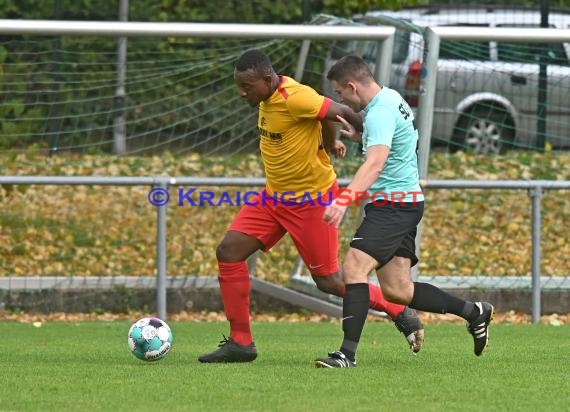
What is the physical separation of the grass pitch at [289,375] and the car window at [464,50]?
9.62ft

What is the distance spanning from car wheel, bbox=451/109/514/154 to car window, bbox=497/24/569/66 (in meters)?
0.55

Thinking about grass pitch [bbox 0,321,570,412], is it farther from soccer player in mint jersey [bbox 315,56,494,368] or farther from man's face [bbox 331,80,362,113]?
man's face [bbox 331,80,362,113]

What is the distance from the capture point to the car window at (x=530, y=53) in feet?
41.8

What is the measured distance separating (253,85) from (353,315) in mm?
1518

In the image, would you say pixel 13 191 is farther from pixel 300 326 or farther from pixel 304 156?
pixel 304 156

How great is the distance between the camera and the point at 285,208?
8648mm

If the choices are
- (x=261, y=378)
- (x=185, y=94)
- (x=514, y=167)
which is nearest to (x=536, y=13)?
(x=514, y=167)

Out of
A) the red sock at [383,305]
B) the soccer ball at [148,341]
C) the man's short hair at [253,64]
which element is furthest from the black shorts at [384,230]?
the soccer ball at [148,341]

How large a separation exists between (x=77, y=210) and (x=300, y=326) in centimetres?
300

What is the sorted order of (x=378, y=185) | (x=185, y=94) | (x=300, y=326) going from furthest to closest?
1. (x=185, y=94)
2. (x=300, y=326)
3. (x=378, y=185)

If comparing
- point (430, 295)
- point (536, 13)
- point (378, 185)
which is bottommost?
point (430, 295)

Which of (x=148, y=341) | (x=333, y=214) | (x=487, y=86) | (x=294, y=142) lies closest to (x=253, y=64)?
(x=294, y=142)

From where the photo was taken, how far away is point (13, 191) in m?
13.2

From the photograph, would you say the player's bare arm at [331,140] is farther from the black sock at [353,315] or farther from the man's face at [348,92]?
the black sock at [353,315]
